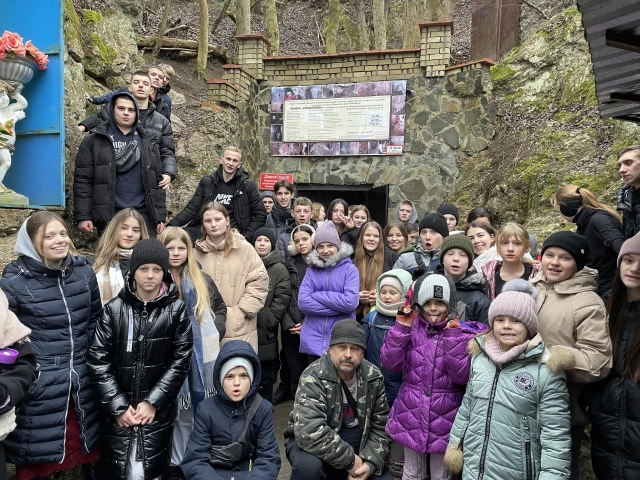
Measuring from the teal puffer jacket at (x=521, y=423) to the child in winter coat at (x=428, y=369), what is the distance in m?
0.25

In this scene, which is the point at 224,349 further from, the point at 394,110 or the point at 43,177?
the point at 394,110

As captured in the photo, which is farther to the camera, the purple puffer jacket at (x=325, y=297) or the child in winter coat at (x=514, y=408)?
the purple puffer jacket at (x=325, y=297)

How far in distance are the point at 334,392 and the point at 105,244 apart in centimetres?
179

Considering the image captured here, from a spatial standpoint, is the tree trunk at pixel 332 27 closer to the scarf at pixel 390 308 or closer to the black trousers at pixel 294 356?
the black trousers at pixel 294 356

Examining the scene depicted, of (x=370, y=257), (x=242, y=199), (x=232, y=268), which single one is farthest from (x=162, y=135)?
(x=370, y=257)

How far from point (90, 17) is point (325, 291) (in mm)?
5321

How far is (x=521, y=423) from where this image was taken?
2699 millimetres

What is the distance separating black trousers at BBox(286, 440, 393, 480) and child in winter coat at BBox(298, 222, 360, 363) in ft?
3.53

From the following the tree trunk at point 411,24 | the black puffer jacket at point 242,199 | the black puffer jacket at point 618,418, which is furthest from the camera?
the tree trunk at point 411,24

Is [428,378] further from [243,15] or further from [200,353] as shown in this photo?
[243,15]

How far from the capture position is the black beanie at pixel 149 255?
123 inches

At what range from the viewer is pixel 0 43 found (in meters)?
4.57

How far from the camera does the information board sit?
35.2 feet

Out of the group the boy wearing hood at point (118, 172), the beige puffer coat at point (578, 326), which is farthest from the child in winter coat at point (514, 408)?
the boy wearing hood at point (118, 172)
